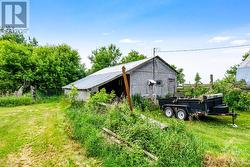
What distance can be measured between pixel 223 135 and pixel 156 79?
10.7 metres

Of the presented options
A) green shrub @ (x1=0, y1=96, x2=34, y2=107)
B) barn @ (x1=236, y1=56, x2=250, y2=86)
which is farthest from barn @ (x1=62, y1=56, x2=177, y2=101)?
barn @ (x1=236, y1=56, x2=250, y2=86)

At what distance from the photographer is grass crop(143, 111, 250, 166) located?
525 cm

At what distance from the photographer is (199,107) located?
11.8 m

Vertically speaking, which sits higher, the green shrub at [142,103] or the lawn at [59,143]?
the green shrub at [142,103]

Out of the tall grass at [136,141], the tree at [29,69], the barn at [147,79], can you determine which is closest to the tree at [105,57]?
the tree at [29,69]

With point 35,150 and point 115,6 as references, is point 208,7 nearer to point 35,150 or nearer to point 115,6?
point 115,6

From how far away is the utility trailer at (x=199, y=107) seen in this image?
11.7m

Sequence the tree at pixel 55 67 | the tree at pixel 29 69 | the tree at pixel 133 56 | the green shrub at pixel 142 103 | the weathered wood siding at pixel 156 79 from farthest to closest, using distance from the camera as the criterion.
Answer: the tree at pixel 133 56 → the tree at pixel 55 67 → the tree at pixel 29 69 → the weathered wood siding at pixel 156 79 → the green shrub at pixel 142 103

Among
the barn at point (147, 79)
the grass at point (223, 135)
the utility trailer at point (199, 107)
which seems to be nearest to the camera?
the grass at point (223, 135)

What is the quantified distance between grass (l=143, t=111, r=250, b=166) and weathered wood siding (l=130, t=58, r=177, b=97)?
6.54 meters

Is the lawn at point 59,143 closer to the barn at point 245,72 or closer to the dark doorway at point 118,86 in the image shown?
the dark doorway at point 118,86

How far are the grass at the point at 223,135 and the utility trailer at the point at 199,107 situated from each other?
53 centimetres

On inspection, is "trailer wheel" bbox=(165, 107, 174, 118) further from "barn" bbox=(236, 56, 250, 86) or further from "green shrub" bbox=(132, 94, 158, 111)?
"barn" bbox=(236, 56, 250, 86)

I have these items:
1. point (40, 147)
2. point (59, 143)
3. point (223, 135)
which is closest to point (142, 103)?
point (223, 135)
